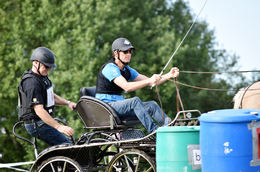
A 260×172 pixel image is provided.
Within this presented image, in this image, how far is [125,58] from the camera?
5.79 metres

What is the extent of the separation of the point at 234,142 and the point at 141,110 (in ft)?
4.50

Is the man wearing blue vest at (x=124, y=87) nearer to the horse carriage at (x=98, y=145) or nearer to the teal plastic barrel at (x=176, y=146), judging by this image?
the horse carriage at (x=98, y=145)

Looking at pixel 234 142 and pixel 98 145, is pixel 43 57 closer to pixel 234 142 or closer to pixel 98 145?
pixel 98 145

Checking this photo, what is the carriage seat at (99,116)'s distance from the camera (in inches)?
213

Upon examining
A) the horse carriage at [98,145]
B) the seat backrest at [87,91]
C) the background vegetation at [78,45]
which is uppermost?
the background vegetation at [78,45]

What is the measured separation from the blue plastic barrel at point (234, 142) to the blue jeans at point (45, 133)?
87.0 inches

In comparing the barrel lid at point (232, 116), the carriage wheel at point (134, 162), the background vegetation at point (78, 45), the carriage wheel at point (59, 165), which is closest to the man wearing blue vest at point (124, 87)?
the carriage wheel at point (134, 162)

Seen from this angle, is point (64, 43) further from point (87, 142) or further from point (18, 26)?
point (87, 142)

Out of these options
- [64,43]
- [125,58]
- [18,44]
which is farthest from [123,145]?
[18,44]

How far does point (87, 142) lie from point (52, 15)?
1430 centimetres

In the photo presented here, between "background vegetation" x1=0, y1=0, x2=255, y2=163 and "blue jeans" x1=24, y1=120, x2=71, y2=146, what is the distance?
10094 millimetres

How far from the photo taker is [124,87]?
5516mm

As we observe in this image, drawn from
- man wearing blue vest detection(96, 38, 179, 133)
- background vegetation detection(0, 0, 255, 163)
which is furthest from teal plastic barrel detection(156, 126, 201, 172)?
background vegetation detection(0, 0, 255, 163)

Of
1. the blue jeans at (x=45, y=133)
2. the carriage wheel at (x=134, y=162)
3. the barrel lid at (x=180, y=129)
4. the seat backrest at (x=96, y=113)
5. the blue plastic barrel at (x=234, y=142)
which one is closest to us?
the blue plastic barrel at (x=234, y=142)
